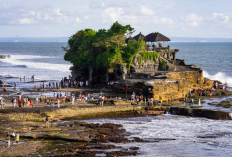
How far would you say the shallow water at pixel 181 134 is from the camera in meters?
32.9

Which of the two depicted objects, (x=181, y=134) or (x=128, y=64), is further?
(x=128, y=64)

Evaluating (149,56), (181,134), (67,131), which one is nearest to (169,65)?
(149,56)

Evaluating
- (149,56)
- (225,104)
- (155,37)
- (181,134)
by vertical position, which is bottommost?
(181,134)

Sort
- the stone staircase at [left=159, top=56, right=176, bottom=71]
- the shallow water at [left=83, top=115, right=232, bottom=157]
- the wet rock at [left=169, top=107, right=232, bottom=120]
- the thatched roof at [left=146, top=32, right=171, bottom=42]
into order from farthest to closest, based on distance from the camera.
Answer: the thatched roof at [left=146, top=32, right=171, bottom=42] < the stone staircase at [left=159, top=56, right=176, bottom=71] < the wet rock at [left=169, top=107, right=232, bottom=120] < the shallow water at [left=83, top=115, right=232, bottom=157]

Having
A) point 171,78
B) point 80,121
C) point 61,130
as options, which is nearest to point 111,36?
point 171,78

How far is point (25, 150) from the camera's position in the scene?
102ft

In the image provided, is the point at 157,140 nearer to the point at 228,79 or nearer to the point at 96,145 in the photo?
the point at 96,145

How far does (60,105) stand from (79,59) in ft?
63.4

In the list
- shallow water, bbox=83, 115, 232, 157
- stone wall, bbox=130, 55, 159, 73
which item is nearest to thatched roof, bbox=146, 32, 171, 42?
stone wall, bbox=130, 55, 159, 73

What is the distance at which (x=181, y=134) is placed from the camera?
126ft

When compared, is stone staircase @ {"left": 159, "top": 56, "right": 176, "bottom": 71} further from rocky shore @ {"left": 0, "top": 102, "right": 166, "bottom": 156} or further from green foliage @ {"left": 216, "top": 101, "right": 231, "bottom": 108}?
rocky shore @ {"left": 0, "top": 102, "right": 166, "bottom": 156}

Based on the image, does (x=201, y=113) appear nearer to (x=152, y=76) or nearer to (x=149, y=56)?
(x=152, y=76)

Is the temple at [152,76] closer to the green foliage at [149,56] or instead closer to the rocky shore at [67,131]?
the green foliage at [149,56]

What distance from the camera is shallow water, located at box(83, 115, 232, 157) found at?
32.9 meters
